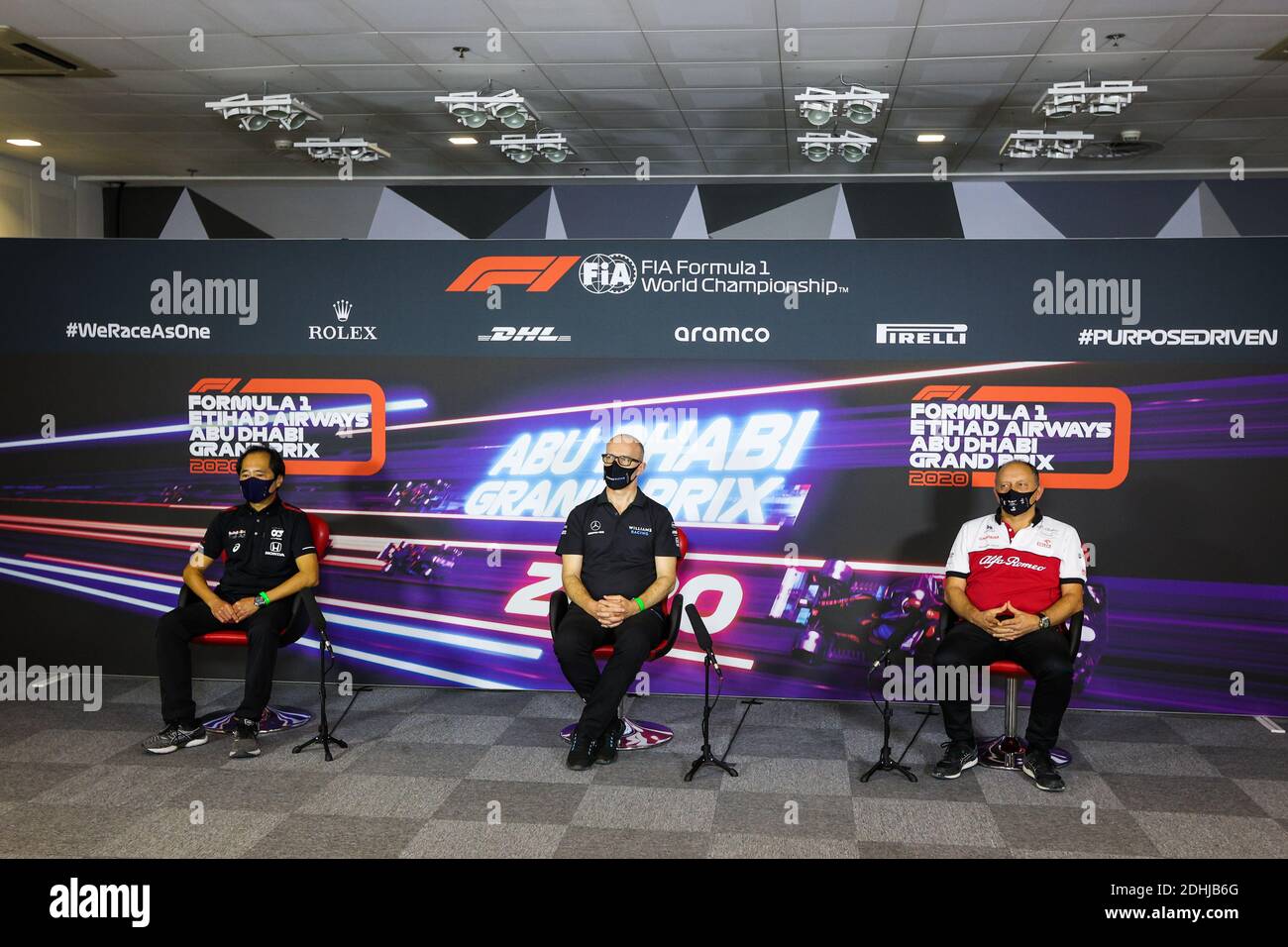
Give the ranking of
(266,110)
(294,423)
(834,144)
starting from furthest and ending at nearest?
(834,144), (266,110), (294,423)

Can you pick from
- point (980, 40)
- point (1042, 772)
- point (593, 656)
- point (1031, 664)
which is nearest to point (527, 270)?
point (593, 656)

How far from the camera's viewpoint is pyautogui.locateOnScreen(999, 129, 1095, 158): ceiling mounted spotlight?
218 inches

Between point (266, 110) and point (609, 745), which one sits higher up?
point (266, 110)

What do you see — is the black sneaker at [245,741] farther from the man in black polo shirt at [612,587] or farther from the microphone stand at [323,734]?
the man in black polo shirt at [612,587]

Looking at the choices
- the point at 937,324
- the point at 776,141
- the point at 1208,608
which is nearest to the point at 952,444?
the point at 937,324

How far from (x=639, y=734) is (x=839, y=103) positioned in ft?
11.5

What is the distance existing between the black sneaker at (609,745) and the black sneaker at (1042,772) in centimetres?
162

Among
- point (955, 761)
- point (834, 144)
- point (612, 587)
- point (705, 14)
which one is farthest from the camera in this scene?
point (834, 144)

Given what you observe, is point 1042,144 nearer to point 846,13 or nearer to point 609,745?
point 846,13

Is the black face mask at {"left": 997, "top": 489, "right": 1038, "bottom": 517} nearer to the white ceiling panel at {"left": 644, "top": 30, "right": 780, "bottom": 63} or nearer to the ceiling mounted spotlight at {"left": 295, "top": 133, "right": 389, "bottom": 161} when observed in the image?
the white ceiling panel at {"left": 644, "top": 30, "right": 780, "bottom": 63}

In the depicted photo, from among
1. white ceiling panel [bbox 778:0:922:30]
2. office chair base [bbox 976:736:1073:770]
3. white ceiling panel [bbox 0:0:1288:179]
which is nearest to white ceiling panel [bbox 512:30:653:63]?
white ceiling panel [bbox 0:0:1288:179]

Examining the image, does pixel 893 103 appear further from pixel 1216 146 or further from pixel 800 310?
pixel 1216 146

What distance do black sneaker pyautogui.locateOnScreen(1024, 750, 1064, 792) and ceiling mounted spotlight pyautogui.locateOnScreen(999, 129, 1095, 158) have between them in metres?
3.44

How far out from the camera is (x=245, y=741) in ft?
13.3
